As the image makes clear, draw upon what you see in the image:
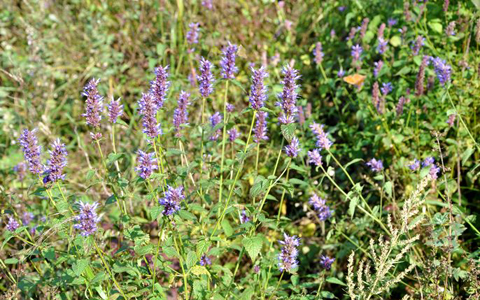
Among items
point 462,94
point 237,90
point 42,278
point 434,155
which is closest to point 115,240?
point 42,278

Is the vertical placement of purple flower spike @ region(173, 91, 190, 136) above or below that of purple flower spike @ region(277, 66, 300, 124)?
below

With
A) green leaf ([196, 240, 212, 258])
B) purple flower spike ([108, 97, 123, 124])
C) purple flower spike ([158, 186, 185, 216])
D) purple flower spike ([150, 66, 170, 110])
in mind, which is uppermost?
purple flower spike ([150, 66, 170, 110])

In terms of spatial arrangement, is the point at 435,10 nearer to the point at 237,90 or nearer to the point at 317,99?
the point at 317,99

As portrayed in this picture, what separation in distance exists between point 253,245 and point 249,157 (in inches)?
68.3

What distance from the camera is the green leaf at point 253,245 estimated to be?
1.90 metres

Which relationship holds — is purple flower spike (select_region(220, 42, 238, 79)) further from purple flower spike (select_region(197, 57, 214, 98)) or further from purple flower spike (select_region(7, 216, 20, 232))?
purple flower spike (select_region(7, 216, 20, 232))

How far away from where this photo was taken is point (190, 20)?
4543mm

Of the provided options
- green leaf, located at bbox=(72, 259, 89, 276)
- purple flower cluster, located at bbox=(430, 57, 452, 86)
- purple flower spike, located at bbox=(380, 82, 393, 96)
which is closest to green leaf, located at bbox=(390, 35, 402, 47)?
purple flower spike, located at bbox=(380, 82, 393, 96)

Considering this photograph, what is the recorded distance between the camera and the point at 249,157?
3.64 m

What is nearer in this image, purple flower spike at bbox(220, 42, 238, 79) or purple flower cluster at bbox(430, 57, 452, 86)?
purple flower spike at bbox(220, 42, 238, 79)

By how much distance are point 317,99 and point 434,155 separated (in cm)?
109

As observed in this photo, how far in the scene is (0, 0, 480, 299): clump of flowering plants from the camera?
2045 millimetres

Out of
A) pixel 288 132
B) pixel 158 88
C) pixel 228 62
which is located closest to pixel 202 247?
pixel 288 132

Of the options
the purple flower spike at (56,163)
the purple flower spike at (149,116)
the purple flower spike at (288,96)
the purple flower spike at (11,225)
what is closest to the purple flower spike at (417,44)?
the purple flower spike at (288,96)
